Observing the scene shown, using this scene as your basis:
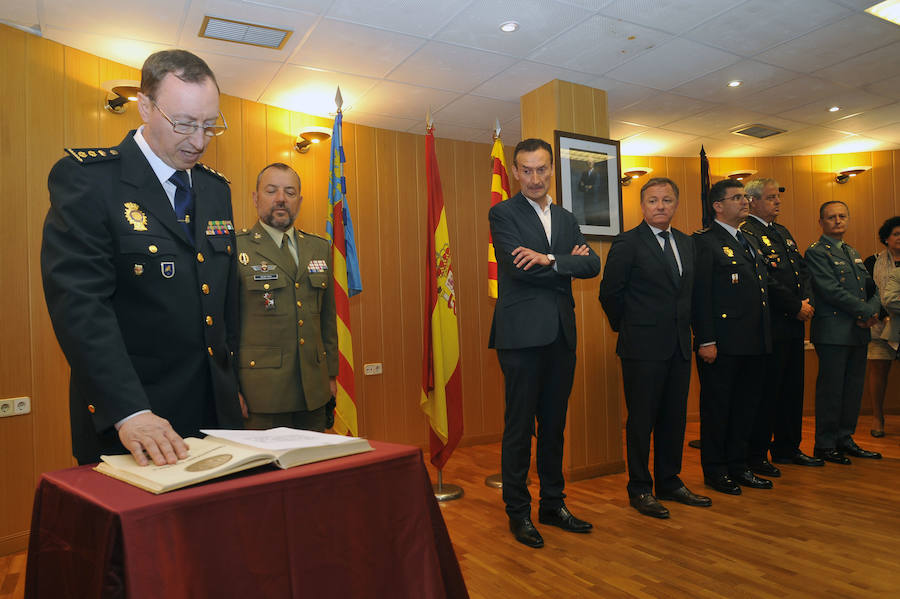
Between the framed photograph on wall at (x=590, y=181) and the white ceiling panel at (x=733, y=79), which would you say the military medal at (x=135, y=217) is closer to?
the framed photograph on wall at (x=590, y=181)

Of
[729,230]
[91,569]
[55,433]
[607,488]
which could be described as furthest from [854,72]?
[55,433]

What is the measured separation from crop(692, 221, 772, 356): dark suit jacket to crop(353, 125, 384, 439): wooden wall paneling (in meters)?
2.36

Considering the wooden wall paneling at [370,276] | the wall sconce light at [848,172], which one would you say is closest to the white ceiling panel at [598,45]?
the wooden wall paneling at [370,276]

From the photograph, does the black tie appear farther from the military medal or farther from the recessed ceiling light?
the military medal

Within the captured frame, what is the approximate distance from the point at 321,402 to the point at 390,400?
2209mm

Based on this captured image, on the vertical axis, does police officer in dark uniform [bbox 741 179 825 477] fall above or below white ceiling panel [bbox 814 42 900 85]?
below

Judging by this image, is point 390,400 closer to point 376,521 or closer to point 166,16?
point 166,16

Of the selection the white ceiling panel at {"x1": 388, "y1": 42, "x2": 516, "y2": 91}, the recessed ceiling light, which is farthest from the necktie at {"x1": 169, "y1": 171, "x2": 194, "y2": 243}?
the recessed ceiling light

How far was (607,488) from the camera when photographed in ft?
11.8

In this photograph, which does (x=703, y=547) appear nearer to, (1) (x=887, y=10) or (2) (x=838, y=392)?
(2) (x=838, y=392)

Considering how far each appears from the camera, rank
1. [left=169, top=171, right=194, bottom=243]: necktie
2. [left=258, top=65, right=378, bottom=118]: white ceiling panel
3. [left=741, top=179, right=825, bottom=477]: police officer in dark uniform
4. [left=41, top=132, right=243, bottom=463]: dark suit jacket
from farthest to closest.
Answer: [left=258, top=65, right=378, bottom=118]: white ceiling panel < [left=741, top=179, right=825, bottom=477]: police officer in dark uniform < [left=169, top=171, right=194, bottom=243]: necktie < [left=41, top=132, right=243, bottom=463]: dark suit jacket

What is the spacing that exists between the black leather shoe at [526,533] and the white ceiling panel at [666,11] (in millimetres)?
2560

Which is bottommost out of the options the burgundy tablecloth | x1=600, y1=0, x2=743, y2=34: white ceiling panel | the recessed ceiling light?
the burgundy tablecloth

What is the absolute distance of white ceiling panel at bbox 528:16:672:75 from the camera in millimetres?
3418
